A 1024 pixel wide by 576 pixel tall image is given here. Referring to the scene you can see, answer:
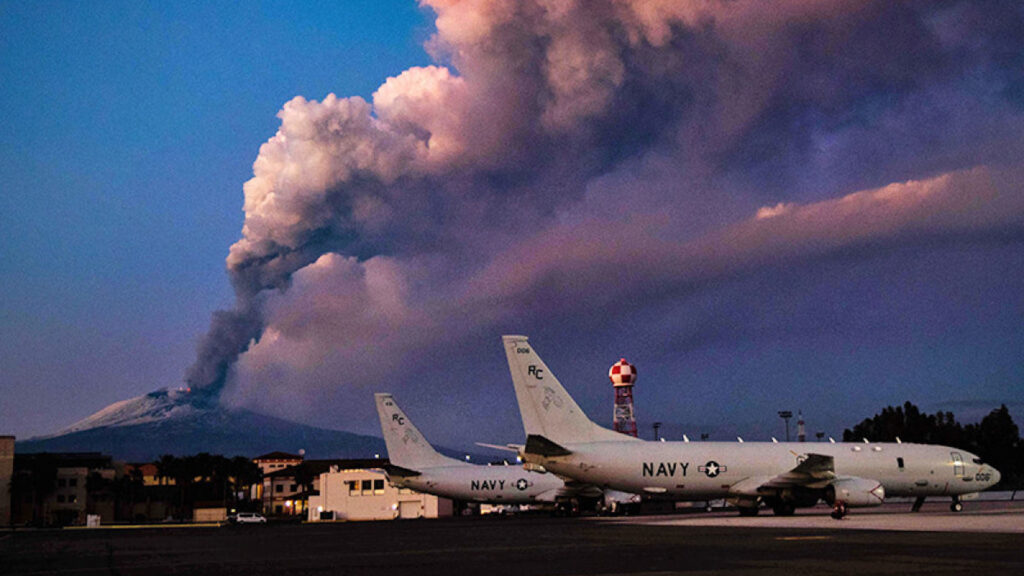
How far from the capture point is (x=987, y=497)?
8875cm

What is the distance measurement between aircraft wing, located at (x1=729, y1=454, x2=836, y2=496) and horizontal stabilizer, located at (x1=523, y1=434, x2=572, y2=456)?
443 inches

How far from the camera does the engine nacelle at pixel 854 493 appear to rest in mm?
45594

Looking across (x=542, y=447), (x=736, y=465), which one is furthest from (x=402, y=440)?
(x=736, y=465)

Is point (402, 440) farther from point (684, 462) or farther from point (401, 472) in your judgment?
point (684, 462)

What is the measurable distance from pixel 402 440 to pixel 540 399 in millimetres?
21128

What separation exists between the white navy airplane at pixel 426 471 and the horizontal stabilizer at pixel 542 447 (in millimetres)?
19213

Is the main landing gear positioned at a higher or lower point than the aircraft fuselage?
lower

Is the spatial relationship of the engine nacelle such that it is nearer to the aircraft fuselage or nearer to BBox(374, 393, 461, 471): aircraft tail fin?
the aircraft fuselage

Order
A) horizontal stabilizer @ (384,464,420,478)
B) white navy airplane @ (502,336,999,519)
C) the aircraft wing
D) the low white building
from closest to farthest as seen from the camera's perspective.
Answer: white navy airplane @ (502,336,999,519)
the aircraft wing
horizontal stabilizer @ (384,464,420,478)
the low white building

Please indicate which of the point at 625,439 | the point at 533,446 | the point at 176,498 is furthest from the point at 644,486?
the point at 176,498

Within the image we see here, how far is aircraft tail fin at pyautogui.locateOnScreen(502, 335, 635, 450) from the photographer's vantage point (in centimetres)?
4478

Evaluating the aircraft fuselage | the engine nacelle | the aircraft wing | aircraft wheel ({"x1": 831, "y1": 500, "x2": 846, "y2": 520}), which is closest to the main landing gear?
the aircraft wing

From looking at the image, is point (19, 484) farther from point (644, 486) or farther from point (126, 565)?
point (126, 565)

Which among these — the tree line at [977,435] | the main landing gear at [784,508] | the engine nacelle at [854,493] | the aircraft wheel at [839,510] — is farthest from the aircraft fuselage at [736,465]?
the tree line at [977,435]
